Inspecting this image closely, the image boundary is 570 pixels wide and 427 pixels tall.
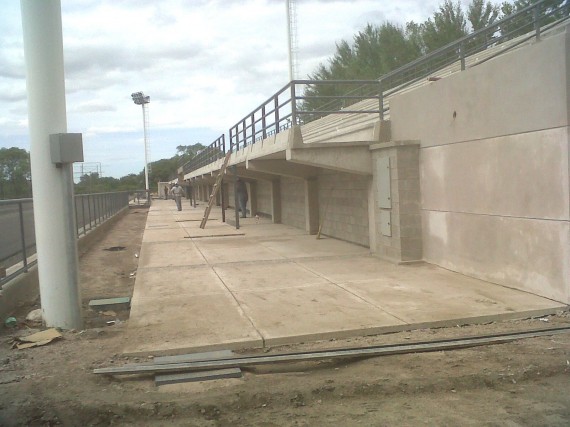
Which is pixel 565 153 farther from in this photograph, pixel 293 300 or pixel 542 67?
pixel 293 300

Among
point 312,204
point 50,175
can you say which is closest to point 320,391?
point 50,175

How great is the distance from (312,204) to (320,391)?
490 inches

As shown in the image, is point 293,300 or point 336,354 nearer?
point 336,354

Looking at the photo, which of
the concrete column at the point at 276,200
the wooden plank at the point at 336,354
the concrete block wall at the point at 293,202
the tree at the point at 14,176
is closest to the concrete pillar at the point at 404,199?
the wooden plank at the point at 336,354

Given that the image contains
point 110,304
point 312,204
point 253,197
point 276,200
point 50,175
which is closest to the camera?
point 50,175

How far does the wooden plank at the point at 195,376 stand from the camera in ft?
16.9

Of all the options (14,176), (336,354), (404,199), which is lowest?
(336,354)

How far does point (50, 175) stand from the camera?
274 inches

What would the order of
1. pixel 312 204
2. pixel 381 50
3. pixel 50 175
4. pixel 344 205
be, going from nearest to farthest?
pixel 50 175 → pixel 344 205 → pixel 312 204 → pixel 381 50

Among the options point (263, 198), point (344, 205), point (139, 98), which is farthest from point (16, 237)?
point (139, 98)

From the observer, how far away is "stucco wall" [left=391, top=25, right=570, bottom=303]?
707 cm

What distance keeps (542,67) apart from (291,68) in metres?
29.1

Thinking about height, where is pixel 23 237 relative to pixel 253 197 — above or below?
below

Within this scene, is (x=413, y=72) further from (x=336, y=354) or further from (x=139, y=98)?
(x=139, y=98)
